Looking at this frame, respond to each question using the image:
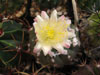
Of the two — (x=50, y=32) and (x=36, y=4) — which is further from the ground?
(x=36, y=4)

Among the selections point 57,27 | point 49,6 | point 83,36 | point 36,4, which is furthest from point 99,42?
point 36,4

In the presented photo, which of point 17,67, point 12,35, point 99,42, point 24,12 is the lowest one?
point 17,67

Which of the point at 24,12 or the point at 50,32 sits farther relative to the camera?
the point at 24,12

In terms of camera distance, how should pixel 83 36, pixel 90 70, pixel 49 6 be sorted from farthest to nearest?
1. pixel 49 6
2. pixel 83 36
3. pixel 90 70

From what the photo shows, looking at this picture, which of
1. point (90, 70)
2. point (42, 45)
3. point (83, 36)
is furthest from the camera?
point (83, 36)

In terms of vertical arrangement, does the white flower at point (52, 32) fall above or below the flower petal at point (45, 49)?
above

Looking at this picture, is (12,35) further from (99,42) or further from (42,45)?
(99,42)

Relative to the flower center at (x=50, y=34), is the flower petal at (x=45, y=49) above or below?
below

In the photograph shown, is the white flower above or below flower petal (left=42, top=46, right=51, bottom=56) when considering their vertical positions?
above
